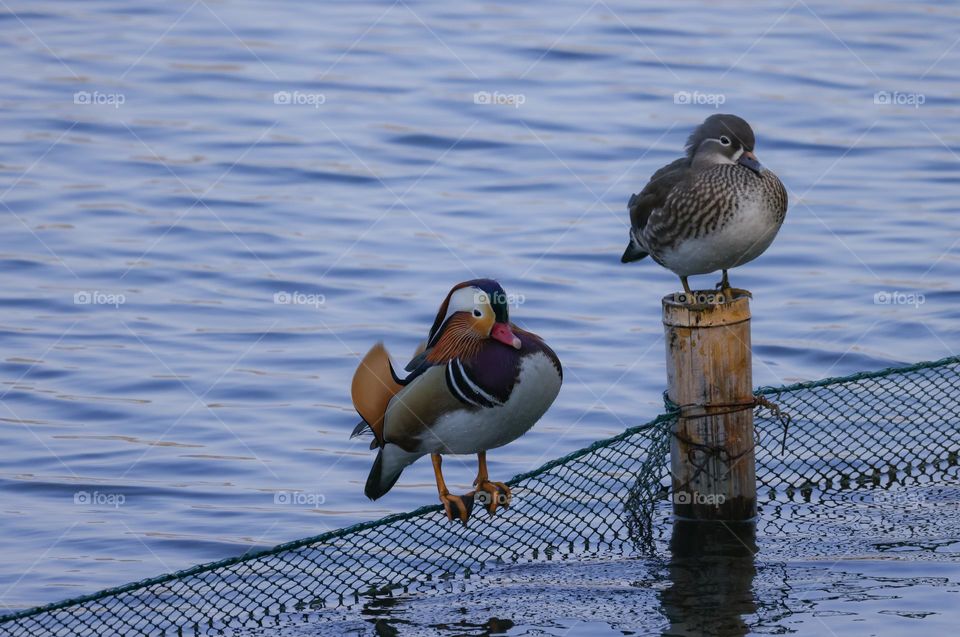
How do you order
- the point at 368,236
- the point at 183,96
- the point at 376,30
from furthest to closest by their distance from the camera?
the point at 376,30
the point at 183,96
the point at 368,236

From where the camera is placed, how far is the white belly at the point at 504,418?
22.7 ft

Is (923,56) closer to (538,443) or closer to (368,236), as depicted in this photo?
(368,236)

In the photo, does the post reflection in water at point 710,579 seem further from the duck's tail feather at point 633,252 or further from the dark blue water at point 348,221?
the dark blue water at point 348,221

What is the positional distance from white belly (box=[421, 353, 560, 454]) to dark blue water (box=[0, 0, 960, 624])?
283cm

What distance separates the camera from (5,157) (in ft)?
56.7

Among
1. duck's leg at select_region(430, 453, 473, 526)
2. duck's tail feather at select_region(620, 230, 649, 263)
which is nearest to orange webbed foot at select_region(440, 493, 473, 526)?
duck's leg at select_region(430, 453, 473, 526)

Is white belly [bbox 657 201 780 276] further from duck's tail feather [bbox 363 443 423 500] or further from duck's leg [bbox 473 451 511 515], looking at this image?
duck's tail feather [bbox 363 443 423 500]

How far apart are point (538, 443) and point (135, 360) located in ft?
11.3

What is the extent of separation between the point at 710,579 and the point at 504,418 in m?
1.78

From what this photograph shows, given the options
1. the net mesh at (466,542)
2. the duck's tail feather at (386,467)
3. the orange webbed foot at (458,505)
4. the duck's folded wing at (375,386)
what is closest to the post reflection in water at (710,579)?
the net mesh at (466,542)

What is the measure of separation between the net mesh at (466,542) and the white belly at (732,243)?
69 centimetres

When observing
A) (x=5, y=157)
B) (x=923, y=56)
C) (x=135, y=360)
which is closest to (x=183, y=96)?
(x=5, y=157)

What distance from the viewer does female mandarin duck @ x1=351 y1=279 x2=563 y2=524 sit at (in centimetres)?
694

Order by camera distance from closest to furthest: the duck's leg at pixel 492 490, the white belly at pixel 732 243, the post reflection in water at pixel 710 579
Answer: the duck's leg at pixel 492 490
the post reflection in water at pixel 710 579
the white belly at pixel 732 243
